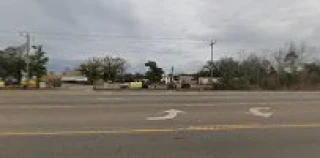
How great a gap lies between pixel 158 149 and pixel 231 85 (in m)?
52.7

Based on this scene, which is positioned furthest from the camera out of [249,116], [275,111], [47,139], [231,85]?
[231,85]

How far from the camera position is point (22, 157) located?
782 cm

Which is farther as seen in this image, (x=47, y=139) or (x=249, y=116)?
(x=249, y=116)

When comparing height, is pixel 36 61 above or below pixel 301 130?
above

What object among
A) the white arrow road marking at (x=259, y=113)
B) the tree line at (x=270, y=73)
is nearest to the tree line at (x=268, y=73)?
the tree line at (x=270, y=73)

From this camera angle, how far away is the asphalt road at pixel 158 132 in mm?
8406

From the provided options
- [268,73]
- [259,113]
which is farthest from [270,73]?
[259,113]

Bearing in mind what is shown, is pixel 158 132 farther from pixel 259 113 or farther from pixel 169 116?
pixel 259 113

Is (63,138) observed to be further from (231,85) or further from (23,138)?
(231,85)

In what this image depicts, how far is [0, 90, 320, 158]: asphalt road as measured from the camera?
8.41m

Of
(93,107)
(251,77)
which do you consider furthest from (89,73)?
(93,107)

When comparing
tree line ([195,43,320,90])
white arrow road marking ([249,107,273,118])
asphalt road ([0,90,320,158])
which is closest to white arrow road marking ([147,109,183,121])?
asphalt road ([0,90,320,158])

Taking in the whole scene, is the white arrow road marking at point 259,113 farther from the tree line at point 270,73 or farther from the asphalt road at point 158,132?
the tree line at point 270,73

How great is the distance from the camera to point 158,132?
1027 centimetres
